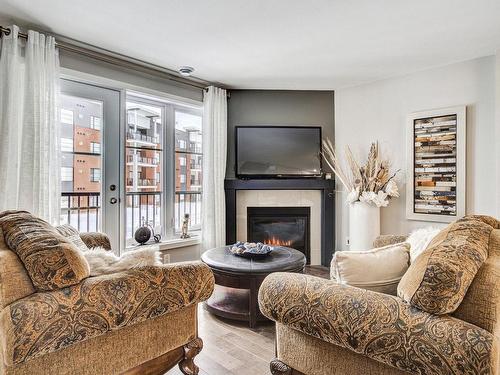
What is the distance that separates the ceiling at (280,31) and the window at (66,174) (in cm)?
118

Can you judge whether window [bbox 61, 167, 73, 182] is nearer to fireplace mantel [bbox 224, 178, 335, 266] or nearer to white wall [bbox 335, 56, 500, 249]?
fireplace mantel [bbox 224, 178, 335, 266]

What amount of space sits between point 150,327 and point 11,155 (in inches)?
72.5

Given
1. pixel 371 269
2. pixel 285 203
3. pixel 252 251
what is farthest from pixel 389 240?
pixel 285 203

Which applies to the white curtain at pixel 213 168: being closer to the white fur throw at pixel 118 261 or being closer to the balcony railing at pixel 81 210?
the balcony railing at pixel 81 210

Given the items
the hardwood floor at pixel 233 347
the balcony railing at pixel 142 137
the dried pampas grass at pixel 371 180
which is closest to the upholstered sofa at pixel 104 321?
the hardwood floor at pixel 233 347

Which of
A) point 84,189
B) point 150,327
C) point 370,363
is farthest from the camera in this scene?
point 84,189

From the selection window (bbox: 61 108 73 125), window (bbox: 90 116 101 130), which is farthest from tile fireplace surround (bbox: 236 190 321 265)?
window (bbox: 61 108 73 125)

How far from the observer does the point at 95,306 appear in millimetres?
1271

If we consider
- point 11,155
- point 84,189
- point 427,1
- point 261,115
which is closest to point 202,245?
point 84,189

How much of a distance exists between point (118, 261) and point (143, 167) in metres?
2.29

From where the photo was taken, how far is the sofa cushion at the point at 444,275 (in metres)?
1.02

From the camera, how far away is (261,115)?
428 cm

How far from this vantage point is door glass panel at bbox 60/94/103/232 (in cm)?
303

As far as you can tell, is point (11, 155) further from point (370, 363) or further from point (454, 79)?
point (454, 79)
